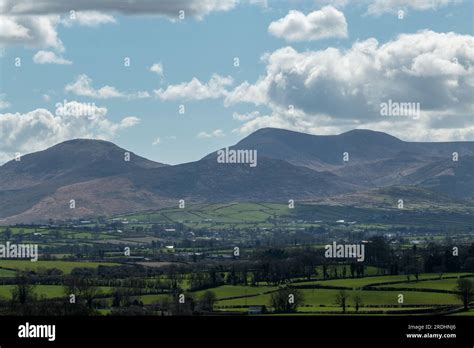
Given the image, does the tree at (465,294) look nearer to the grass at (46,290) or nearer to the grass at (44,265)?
the grass at (46,290)

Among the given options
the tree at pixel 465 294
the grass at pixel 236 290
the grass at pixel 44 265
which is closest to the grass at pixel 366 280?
the grass at pixel 236 290

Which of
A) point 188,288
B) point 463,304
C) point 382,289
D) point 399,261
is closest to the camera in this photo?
point 463,304

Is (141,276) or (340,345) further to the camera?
(141,276)

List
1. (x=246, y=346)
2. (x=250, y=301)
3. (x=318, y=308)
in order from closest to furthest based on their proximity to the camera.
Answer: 1. (x=246, y=346)
2. (x=318, y=308)
3. (x=250, y=301)

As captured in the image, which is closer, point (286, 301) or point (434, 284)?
point (286, 301)

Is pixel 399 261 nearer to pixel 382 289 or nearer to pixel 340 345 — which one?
pixel 382 289

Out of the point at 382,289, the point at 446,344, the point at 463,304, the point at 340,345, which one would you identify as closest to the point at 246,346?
the point at 340,345

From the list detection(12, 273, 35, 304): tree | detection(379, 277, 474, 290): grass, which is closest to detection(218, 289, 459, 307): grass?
detection(379, 277, 474, 290): grass

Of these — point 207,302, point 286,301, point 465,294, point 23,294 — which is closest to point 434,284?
point 465,294

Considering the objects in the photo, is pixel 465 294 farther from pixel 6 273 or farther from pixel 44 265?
pixel 44 265
